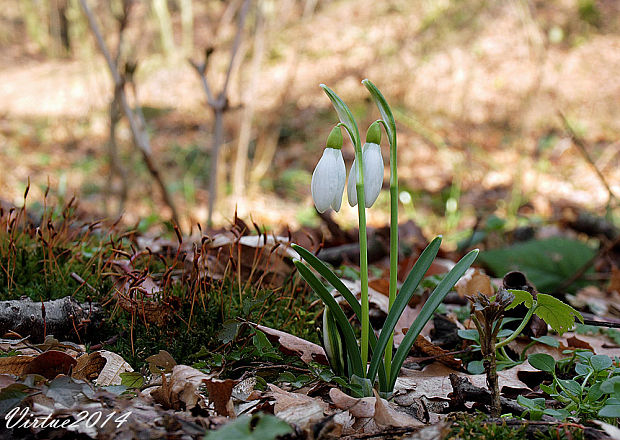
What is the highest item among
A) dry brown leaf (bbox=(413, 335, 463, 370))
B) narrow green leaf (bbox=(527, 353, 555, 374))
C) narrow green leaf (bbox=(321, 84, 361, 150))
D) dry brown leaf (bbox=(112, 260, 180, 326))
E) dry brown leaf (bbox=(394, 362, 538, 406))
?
narrow green leaf (bbox=(321, 84, 361, 150))

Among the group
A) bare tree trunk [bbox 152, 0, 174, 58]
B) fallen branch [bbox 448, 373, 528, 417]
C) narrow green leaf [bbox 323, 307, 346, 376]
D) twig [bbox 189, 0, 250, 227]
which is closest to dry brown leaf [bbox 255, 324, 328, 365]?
narrow green leaf [bbox 323, 307, 346, 376]

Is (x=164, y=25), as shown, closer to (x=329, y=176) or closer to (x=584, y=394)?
Answer: (x=329, y=176)

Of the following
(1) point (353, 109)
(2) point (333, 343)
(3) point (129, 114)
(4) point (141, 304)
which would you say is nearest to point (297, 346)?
(2) point (333, 343)

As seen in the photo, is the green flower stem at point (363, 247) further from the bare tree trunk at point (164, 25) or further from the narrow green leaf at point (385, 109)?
the bare tree trunk at point (164, 25)

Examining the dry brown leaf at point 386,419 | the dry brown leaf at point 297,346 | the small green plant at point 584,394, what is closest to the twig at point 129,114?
the dry brown leaf at point 297,346

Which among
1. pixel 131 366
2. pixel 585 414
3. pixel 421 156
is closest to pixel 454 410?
pixel 585 414

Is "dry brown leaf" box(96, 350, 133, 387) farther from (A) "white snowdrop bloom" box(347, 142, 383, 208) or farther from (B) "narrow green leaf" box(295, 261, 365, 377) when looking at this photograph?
(A) "white snowdrop bloom" box(347, 142, 383, 208)
